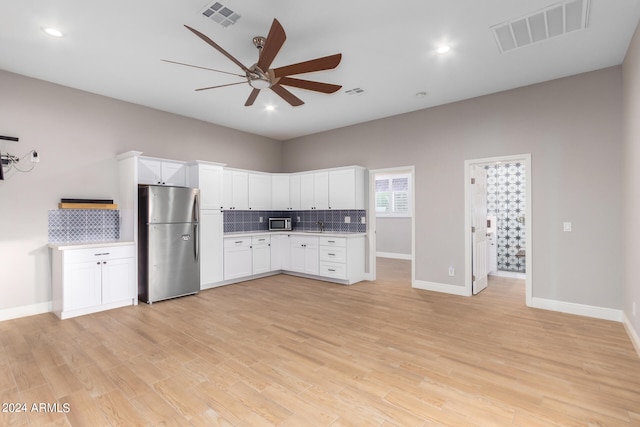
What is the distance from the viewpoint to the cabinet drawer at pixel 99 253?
3912 mm

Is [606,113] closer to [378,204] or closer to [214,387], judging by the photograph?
[214,387]

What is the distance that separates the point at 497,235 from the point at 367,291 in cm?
374

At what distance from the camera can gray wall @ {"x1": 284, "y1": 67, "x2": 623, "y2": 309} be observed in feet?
12.5

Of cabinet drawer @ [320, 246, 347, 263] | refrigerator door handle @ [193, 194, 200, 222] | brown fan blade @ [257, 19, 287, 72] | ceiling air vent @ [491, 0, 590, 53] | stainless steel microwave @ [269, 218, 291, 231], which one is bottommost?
cabinet drawer @ [320, 246, 347, 263]

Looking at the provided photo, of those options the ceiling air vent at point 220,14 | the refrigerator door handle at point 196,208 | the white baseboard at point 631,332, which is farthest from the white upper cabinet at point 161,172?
the white baseboard at point 631,332

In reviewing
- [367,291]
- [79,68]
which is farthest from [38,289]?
[367,291]

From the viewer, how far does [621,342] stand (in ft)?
10.2

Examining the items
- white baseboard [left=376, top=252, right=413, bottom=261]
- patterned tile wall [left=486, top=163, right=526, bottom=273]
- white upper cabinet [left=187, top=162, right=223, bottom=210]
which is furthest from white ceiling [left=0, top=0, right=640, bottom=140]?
white baseboard [left=376, top=252, right=413, bottom=261]

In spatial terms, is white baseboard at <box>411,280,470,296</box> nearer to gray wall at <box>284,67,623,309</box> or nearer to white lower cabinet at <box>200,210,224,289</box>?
gray wall at <box>284,67,623,309</box>

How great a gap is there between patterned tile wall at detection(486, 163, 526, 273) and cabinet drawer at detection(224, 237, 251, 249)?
5.48m

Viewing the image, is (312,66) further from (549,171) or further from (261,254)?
(261,254)

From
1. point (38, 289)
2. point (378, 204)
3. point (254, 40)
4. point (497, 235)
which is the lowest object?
point (38, 289)

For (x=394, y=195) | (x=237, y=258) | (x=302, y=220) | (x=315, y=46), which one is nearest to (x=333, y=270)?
(x=302, y=220)

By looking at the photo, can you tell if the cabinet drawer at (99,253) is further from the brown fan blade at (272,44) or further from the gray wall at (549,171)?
the gray wall at (549,171)
